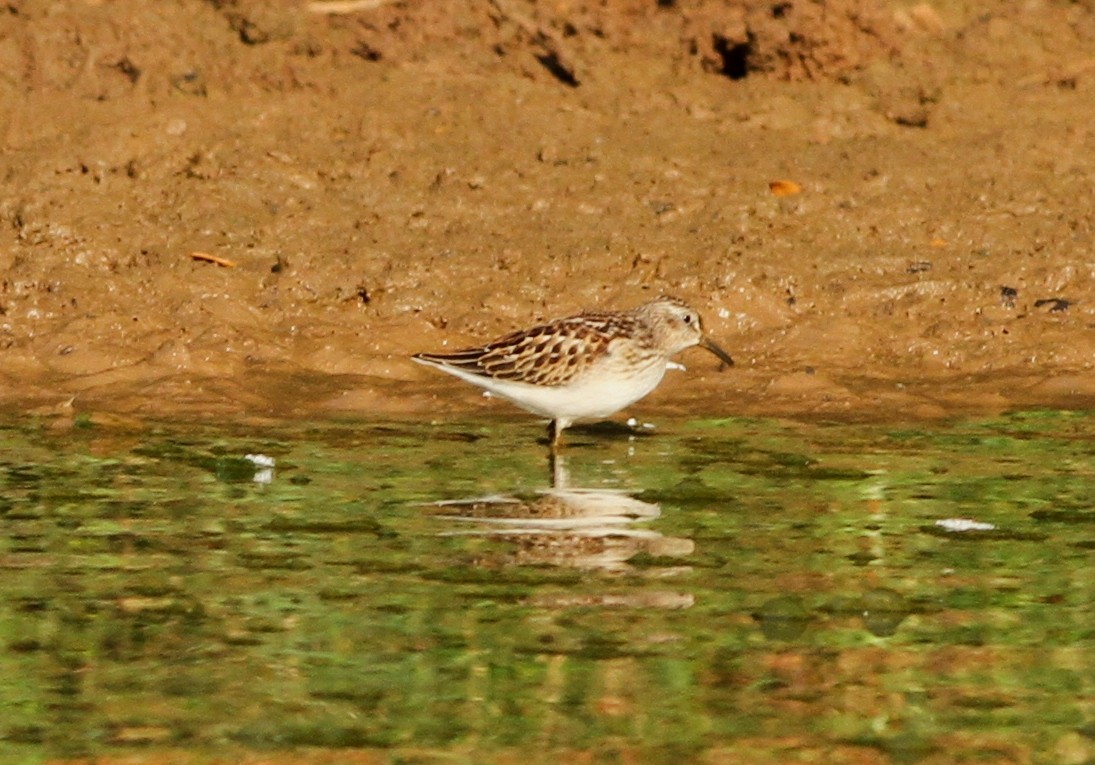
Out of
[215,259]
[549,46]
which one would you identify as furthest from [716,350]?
Result: [549,46]

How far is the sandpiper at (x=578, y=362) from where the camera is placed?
39.4 ft

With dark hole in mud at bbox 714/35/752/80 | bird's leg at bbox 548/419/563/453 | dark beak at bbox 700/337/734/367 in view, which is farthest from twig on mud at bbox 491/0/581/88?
bird's leg at bbox 548/419/563/453

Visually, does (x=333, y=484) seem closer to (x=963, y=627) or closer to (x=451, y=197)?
(x=963, y=627)

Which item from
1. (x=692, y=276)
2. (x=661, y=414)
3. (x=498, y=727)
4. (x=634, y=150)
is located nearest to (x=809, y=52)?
(x=634, y=150)

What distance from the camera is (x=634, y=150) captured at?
1539cm

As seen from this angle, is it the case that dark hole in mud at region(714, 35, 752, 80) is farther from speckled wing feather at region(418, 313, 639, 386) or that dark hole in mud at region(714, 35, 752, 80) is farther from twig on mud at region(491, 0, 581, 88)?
speckled wing feather at region(418, 313, 639, 386)

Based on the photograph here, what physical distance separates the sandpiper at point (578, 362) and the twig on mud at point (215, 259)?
241 cm

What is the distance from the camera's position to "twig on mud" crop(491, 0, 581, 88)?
1619 centimetres

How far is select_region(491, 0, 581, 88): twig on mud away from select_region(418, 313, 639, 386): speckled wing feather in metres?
4.11

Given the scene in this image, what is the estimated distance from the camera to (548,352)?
1215 cm

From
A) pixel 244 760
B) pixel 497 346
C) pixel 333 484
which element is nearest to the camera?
pixel 244 760

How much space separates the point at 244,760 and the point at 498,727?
81 centimetres

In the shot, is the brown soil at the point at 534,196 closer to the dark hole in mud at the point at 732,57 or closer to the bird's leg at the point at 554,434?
the dark hole in mud at the point at 732,57

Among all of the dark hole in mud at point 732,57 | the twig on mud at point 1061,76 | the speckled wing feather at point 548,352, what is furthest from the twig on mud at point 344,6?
the speckled wing feather at point 548,352
